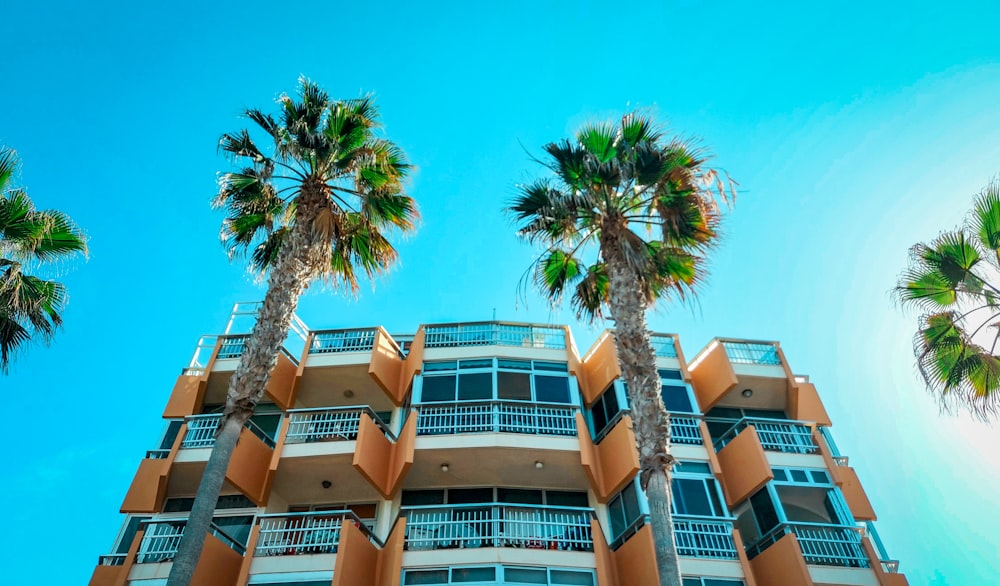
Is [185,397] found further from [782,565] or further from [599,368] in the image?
[782,565]

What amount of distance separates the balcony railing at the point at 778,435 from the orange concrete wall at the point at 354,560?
10238mm

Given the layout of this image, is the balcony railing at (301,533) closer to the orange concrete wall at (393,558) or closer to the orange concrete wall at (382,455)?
the orange concrete wall at (393,558)

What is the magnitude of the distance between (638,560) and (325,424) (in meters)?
9.23

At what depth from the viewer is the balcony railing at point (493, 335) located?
76.4 feet

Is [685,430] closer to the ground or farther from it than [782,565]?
farther from it

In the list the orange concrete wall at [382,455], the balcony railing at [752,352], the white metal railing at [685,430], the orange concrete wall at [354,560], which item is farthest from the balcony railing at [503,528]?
the balcony railing at [752,352]

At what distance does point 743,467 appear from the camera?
65.2 feet

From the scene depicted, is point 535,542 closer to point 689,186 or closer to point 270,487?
point 270,487

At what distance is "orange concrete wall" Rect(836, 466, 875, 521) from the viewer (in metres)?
19.7

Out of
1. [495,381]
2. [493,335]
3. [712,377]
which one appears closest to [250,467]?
[495,381]

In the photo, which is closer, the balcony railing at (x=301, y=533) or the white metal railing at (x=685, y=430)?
the balcony railing at (x=301, y=533)

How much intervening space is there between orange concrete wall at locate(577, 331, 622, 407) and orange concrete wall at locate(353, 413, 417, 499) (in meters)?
5.63

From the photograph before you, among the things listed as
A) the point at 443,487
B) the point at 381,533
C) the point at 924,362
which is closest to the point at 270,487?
the point at 381,533

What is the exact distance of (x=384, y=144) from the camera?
751 inches
